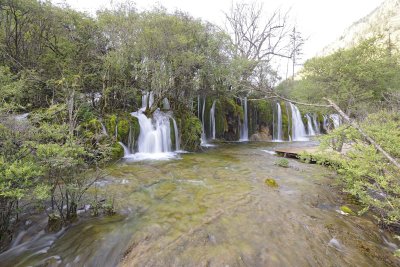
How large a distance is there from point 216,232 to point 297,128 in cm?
1891

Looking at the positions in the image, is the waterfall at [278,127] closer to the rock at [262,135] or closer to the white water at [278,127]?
the white water at [278,127]

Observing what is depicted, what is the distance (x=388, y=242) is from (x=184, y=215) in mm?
3856

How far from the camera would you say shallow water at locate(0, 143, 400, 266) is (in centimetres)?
316

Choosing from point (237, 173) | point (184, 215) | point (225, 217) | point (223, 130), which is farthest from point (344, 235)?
point (223, 130)

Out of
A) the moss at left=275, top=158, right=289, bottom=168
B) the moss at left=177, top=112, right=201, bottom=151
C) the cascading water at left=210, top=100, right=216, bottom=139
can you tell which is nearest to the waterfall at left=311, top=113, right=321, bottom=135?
the cascading water at left=210, top=100, right=216, bottom=139

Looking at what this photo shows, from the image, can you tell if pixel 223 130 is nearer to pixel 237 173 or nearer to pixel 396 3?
pixel 237 173

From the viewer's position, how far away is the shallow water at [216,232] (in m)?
3.16

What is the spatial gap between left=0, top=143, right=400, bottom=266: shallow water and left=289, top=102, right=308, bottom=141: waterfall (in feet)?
47.4

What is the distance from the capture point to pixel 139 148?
10523 mm

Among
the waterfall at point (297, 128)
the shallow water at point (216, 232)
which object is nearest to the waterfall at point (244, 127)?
the waterfall at point (297, 128)

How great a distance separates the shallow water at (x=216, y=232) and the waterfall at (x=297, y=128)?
1445 centimetres

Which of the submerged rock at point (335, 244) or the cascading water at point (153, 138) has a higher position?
the cascading water at point (153, 138)

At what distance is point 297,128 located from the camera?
2014 centimetres

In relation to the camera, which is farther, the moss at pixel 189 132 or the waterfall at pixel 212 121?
the waterfall at pixel 212 121
